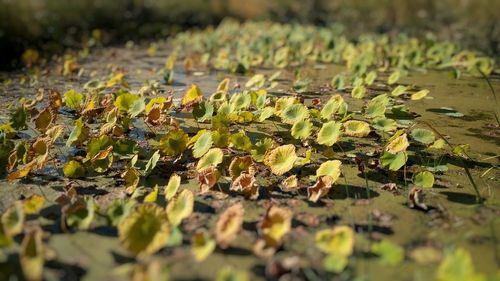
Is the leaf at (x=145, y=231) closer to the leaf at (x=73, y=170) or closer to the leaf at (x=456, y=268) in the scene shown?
the leaf at (x=73, y=170)

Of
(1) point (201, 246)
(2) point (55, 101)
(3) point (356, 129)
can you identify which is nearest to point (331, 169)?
(3) point (356, 129)

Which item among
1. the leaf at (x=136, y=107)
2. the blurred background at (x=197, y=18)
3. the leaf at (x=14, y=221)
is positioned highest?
the leaf at (x=136, y=107)

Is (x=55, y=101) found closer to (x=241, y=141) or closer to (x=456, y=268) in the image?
(x=241, y=141)

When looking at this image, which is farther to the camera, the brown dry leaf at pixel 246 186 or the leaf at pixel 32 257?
the brown dry leaf at pixel 246 186

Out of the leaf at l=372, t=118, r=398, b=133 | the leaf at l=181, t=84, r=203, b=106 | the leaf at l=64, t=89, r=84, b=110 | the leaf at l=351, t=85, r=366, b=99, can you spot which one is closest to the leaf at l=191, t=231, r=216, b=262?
the leaf at l=372, t=118, r=398, b=133

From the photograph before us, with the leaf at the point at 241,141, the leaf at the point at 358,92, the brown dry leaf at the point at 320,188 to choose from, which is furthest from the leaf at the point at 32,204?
the leaf at the point at 358,92

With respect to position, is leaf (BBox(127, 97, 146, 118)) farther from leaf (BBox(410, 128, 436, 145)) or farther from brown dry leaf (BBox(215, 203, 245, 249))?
leaf (BBox(410, 128, 436, 145))

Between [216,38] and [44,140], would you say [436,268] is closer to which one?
[44,140]
